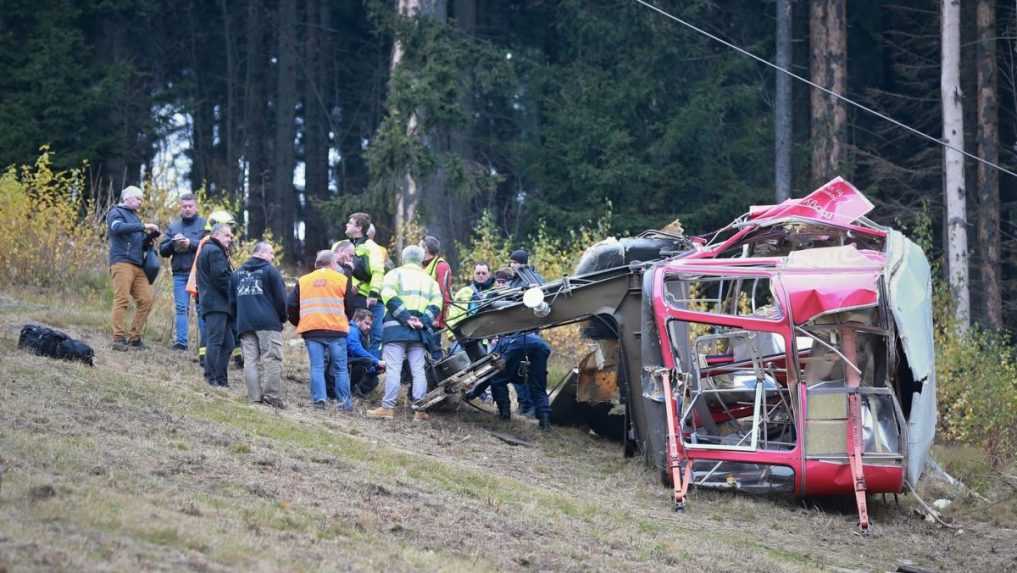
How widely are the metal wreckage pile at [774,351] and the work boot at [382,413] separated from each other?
17.2 inches

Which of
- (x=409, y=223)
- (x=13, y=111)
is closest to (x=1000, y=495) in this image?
(x=409, y=223)

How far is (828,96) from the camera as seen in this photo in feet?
96.3

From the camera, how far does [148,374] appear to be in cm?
1530

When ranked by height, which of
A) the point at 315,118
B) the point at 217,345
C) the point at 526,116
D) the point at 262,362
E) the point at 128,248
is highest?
the point at 315,118

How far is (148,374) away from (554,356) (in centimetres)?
905

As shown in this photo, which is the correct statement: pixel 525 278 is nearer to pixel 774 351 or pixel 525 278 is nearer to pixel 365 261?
pixel 365 261

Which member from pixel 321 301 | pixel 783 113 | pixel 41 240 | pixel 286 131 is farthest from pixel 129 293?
pixel 286 131

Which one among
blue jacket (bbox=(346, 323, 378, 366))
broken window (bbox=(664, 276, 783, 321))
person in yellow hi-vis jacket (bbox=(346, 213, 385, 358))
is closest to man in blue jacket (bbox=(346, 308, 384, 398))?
blue jacket (bbox=(346, 323, 378, 366))

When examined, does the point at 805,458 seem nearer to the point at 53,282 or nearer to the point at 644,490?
the point at 644,490

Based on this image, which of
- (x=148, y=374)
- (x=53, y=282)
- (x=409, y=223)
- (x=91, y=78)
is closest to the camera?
(x=148, y=374)

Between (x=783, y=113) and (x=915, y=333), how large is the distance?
18.0 metres

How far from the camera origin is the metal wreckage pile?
1328 cm

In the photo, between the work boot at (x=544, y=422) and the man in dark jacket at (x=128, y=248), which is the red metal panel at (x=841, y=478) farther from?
the man in dark jacket at (x=128, y=248)

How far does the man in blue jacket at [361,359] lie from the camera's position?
16766 millimetres
